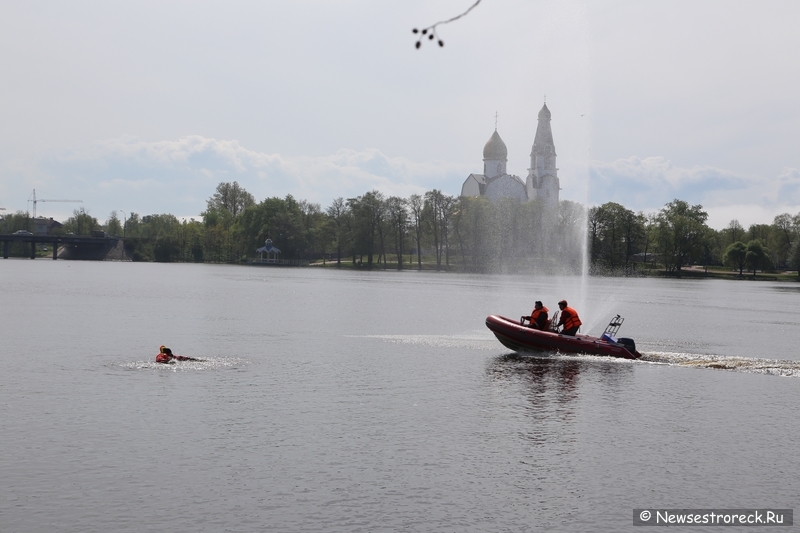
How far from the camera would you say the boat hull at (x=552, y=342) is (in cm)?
Result: 3456

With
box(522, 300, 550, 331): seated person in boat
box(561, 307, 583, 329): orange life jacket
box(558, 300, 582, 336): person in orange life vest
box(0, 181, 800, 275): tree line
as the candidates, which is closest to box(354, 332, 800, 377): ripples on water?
box(558, 300, 582, 336): person in orange life vest

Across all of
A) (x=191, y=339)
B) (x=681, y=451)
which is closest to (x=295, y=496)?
(x=681, y=451)

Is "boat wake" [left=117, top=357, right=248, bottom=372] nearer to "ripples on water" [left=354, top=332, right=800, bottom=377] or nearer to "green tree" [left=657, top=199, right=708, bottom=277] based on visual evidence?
"ripples on water" [left=354, top=332, right=800, bottom=377]

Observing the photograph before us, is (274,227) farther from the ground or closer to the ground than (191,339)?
farther from the ground

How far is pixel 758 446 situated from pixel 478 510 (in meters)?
9.17

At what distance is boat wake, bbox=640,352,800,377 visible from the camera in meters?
33.5

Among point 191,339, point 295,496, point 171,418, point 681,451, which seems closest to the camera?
point 295,496

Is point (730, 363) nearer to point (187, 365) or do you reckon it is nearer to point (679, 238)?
point (187, 365)

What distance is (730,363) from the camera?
34.5 metres

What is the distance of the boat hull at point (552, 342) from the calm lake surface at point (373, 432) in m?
0.59

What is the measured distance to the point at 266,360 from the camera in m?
32.9

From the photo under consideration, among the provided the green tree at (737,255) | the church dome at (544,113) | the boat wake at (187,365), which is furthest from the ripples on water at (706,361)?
the church dome at (544,113)

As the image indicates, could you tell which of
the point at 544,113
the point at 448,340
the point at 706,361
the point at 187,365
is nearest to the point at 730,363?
the point at 706,361

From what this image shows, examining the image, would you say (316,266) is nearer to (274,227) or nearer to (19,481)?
(274,227)
